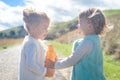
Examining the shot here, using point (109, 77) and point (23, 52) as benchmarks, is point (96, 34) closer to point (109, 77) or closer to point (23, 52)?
point (23, 52)

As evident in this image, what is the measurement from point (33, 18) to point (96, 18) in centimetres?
89

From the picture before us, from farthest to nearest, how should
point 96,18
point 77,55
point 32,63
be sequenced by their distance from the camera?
point 96,18, point 77,55, point 32,63

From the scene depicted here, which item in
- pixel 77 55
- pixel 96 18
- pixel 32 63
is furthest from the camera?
pixel 96 18

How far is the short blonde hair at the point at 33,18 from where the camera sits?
607 centimetres

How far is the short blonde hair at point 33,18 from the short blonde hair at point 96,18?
53 cm

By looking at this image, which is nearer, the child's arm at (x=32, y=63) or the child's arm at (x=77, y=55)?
the child's arm at (x=32, y=63)

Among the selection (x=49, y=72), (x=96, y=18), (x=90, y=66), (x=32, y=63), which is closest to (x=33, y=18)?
(x=32, y=63)

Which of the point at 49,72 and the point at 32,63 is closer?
the point at 32,63

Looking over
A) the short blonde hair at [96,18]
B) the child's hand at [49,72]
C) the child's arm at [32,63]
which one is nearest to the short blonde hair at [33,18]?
the child's arm at [32,63]

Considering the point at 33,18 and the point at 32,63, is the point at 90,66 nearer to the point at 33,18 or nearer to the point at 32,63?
the point at 32,63

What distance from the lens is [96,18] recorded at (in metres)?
6.15

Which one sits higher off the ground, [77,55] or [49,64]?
[77,55]

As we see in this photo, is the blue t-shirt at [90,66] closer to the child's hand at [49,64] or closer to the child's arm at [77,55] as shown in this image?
the child's arm at [77,55]

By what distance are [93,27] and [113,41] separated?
55.9 ft
